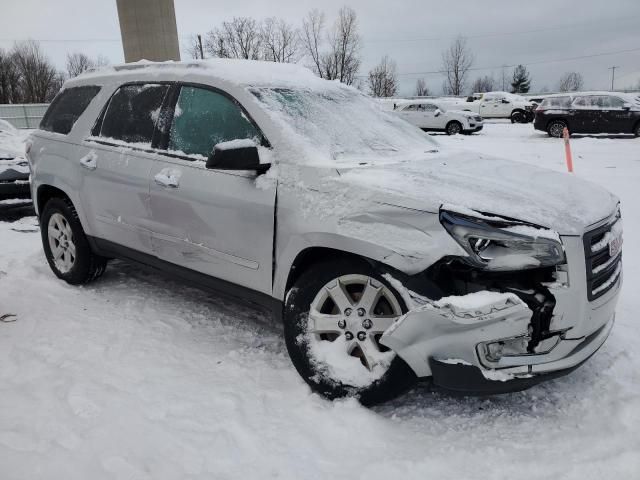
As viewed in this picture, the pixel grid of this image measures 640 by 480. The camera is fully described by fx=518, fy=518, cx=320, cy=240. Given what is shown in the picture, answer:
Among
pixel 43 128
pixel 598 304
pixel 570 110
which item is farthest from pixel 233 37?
pixel 598 304

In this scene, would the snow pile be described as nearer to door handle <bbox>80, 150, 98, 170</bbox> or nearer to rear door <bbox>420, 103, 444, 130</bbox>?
door handle <bbox>80, 150, 98, 170</bbox>

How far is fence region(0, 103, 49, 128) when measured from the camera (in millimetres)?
28462

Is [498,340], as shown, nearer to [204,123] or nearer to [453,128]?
[204,123]

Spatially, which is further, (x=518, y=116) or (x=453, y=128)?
(x=518, y=116)

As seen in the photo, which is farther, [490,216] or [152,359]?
[152,359]

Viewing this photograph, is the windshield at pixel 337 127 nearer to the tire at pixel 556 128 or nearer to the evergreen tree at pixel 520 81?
the tire at pixel 556 128

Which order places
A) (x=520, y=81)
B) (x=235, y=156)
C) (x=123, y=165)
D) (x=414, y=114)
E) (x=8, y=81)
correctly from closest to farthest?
1. (x=235, y=156)
2. (x=123, y=165)
3. (x=414, y=114)
4. (x=8, y=81)
5. (x=520, y=81)

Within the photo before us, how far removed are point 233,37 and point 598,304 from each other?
53.2 meters

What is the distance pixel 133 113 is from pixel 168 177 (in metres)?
0.87

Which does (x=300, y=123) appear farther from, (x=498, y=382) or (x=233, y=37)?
(x=233, y=37)

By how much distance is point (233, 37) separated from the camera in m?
50.7

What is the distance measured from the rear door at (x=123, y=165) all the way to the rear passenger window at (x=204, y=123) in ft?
0.83

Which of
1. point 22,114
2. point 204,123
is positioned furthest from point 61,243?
point 22,114

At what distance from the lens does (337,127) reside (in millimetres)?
3342
